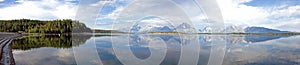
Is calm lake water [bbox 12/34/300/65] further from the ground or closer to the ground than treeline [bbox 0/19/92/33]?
closer to the ground

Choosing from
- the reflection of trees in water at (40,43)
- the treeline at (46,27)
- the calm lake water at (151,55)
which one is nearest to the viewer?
the calm lake water at (151,55)

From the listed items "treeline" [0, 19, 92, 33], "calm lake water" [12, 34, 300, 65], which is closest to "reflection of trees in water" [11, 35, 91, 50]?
"calm lake water" [12, 34, 300, 65]

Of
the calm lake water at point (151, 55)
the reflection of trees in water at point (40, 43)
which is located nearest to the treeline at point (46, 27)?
the reflection of trees in water at point (40, 43)

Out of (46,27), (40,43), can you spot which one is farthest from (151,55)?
(46,27)

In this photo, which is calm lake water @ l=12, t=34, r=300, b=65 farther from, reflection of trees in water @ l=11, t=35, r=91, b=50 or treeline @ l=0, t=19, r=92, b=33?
treeline @ l=0, t=19, r=92, b=33

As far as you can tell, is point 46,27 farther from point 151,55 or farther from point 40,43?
point 151,55

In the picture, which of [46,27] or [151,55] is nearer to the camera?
[151,55]

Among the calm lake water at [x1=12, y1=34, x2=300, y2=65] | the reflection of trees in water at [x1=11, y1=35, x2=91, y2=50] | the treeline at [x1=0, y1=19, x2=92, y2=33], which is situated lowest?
the calm lake water at [x1=12, y1=34, x2=300, y2=65]

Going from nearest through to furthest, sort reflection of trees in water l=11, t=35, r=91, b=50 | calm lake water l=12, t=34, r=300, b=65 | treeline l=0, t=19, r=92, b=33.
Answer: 1. calm lake water l=12, t=34, r=300, b=65
2. reflection of trees in water l=11, t=35, r=91, b=50
3. treeline l=0, t=19, r=92, b=33

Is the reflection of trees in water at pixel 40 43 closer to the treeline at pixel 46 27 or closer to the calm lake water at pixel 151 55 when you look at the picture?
the calm lake water at pixel 151 55

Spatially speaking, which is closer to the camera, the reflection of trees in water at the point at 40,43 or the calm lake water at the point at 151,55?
the calm lake water at the point at 151,55

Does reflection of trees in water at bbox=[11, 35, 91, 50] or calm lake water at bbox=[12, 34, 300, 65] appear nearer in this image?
calm lake water at bbox=[12, 34, 300, 65]

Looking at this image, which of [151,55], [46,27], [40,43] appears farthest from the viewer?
[46,27]

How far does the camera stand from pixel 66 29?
13038 centimetres
